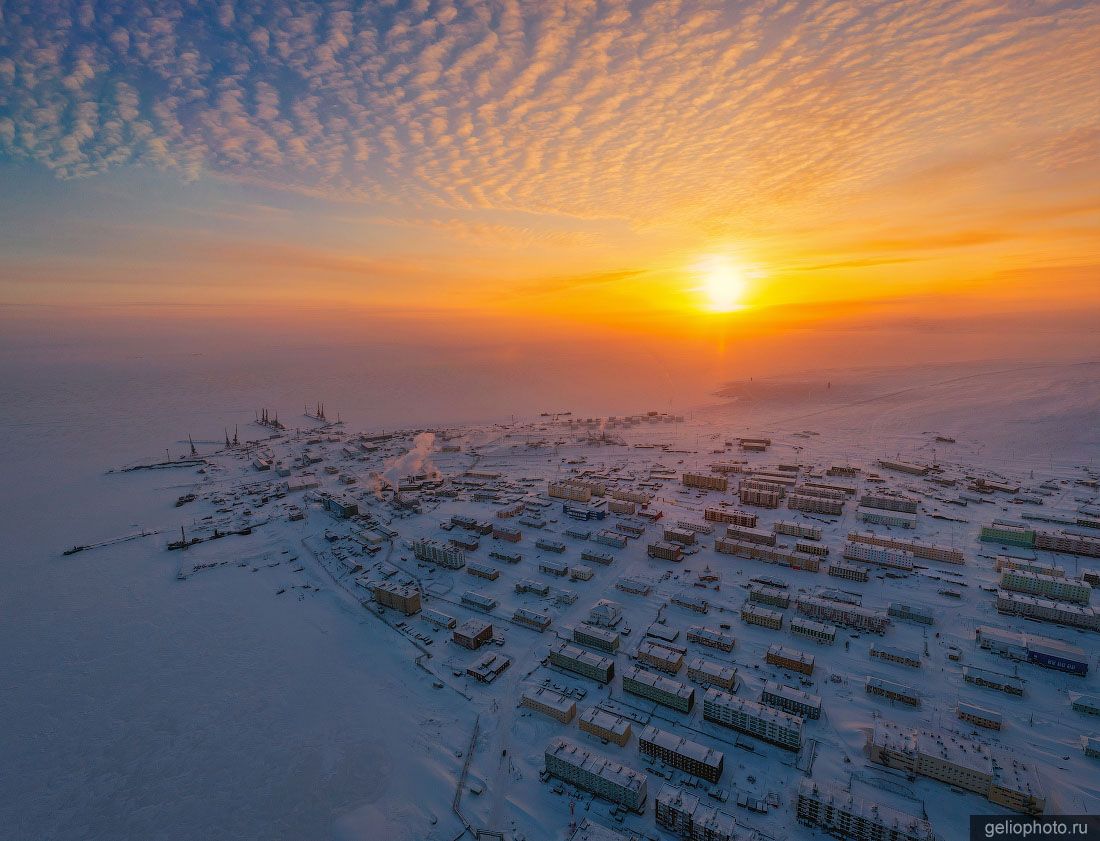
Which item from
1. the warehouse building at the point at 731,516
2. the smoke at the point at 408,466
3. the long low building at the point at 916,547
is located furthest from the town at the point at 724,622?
the smoke at the point at 408,466

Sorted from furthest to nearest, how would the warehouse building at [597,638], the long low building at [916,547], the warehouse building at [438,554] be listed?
1. the warehouse building at [438,554]
2. the long low building at [916,547]
3. the warehouse building at [597,638]

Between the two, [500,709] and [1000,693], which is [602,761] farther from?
[1000,693]

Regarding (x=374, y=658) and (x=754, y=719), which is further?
(x=374, y=658)

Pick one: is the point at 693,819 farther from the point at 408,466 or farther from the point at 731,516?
the point at 408,466

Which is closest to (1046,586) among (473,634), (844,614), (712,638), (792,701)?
(844,614)

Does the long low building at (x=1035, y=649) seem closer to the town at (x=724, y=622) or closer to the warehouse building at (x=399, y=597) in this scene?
the town at (x=724, y=622)

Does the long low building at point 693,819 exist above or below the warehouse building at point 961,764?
below

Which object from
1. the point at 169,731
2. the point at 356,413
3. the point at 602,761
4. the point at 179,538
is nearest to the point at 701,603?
the point at 602,761
